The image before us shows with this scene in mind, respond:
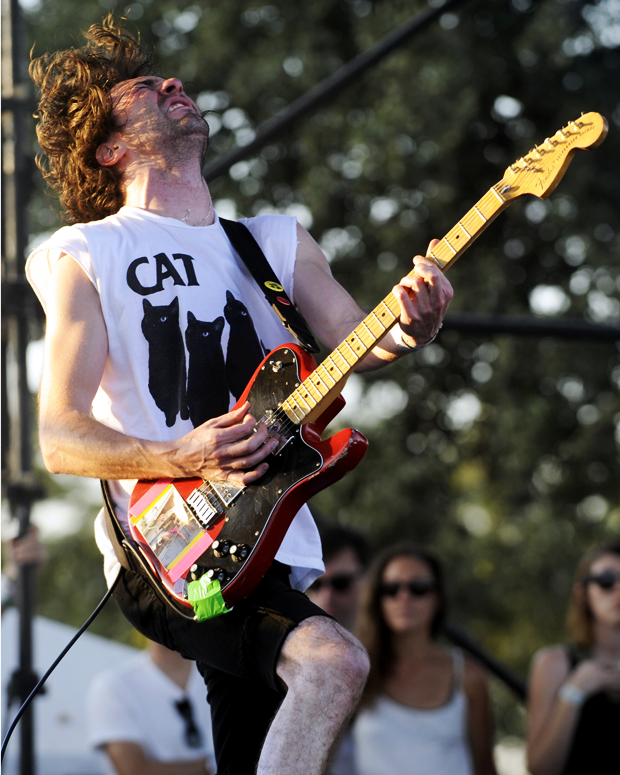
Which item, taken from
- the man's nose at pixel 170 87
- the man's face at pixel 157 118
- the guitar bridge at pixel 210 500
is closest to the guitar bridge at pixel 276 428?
the guitar bridge at pixel 210 500

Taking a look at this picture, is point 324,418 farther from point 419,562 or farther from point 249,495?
point 419,562

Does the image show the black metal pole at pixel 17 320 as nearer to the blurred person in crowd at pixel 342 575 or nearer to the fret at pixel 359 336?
the blurred person in crowd at pixel 342 575

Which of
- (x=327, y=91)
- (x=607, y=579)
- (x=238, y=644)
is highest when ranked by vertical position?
(x=238, y=644)

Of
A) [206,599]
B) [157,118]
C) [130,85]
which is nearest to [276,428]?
[206,599]

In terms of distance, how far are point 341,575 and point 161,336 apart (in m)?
2.45

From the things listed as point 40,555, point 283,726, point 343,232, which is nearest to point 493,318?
point 40,555

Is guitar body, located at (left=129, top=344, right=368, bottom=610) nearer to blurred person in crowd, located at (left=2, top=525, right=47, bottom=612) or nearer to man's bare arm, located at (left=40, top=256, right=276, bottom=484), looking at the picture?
man's bare arm, located at (left=40, top=256, right=276, bottom=484)

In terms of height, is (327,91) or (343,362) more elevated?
(343,362)

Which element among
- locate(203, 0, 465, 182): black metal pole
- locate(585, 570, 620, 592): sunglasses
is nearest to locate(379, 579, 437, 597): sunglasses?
locate(585, 570, 620, 592): sunglasses

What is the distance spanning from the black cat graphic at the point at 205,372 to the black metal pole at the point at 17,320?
80.8 inches

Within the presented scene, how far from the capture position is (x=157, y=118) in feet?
7.72

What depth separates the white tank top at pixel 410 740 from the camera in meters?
3.67

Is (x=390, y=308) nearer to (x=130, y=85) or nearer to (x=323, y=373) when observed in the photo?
(x=323, y=373)

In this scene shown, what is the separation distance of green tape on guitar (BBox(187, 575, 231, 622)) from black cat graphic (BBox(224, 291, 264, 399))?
18.2 inches
